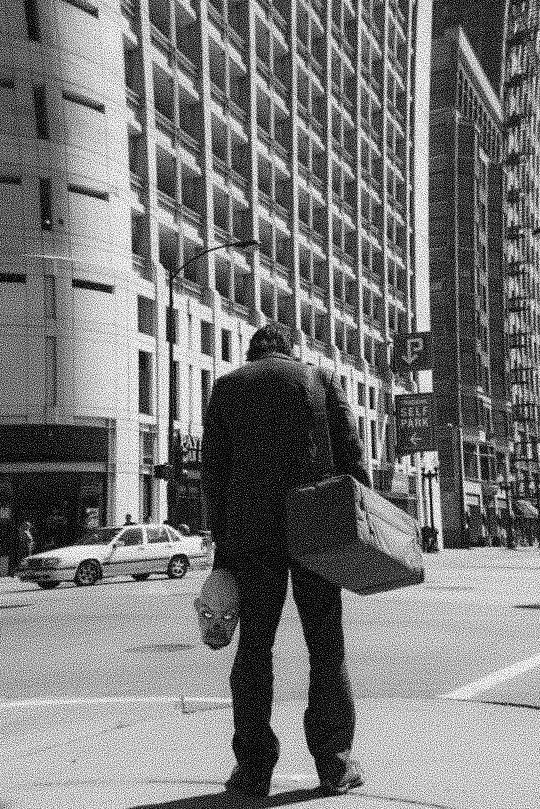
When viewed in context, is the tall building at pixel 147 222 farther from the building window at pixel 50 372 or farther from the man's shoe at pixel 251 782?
the man's shoe at pixel 251 782

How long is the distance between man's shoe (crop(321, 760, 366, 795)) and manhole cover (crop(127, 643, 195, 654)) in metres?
6.78

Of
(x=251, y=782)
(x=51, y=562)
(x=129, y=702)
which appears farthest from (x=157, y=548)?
(x=251, y=782)

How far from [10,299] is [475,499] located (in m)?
64.8

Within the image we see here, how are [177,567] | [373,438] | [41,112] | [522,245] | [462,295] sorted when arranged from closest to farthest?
1. [177,567]
2. [41,112]
3. [373,438]
4. [462,295]
5. [522,245]

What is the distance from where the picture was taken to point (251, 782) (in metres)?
4.23

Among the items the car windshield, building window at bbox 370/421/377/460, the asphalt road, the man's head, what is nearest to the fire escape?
building window at bbox 370/421/377/460

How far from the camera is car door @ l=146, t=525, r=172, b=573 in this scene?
90.0 feet

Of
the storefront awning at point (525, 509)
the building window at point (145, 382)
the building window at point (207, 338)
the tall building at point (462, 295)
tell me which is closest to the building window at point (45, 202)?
the building window at point (145, 382)

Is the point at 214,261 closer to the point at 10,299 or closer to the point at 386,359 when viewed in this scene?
the point at 10,299

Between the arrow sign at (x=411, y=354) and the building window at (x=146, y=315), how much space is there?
992 inches

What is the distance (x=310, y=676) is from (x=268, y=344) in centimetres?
149

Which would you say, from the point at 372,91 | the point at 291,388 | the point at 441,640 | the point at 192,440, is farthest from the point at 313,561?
the point at 372,91

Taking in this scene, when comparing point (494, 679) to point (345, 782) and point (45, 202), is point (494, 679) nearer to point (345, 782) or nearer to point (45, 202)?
point (345, 782)

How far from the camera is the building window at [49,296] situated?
116 ft
